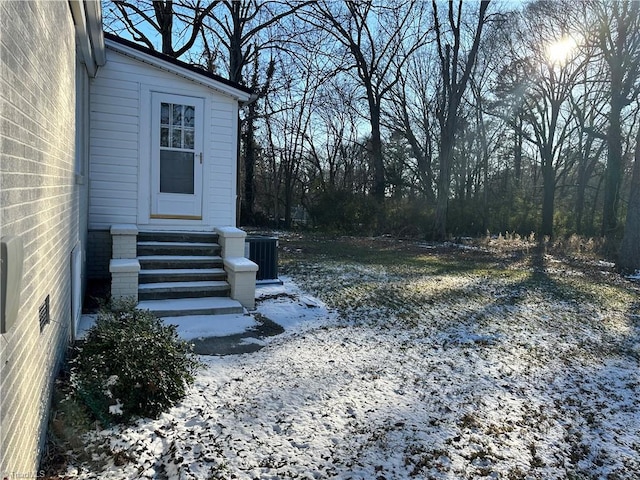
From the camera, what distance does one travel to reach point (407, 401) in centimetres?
340

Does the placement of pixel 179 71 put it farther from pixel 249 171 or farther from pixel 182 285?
pixel 249 171

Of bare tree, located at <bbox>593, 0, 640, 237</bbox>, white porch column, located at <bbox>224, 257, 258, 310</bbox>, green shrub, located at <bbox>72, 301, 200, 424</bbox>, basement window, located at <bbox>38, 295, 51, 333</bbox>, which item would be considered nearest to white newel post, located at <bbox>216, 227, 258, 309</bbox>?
white porch column, located at <bbox>224, 257, 258, 310</bbox>

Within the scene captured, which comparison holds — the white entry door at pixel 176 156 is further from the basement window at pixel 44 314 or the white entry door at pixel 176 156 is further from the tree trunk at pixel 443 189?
the tree trunk at pixel 443 189

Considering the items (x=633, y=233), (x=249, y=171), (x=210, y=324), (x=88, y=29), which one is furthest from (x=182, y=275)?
(x=249, y=171)

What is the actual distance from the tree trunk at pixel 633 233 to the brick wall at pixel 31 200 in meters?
12.4

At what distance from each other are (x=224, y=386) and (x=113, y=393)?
81cm

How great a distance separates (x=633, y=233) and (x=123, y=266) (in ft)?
38.6

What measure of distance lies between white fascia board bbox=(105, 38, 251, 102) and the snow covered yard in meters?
3.12

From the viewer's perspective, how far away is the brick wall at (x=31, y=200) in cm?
154

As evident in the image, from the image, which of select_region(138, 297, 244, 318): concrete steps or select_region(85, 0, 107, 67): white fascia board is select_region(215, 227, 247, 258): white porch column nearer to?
select_region(138, 297, 244, 318): concrete steps

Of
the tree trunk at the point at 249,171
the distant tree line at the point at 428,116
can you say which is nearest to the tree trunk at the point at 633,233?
the distant tree line at the point at 428,116

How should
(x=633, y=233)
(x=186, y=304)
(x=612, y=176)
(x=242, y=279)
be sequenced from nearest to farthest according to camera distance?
1. (x=186, y=304)
2. (x=242, y=279)
3. (x=633, y=233)
4. (x=612, y=176)

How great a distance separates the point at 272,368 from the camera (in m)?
3.91


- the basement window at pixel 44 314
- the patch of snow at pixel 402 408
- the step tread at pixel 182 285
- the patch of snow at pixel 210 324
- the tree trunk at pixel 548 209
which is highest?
the tree trunk at pixel 548 209
